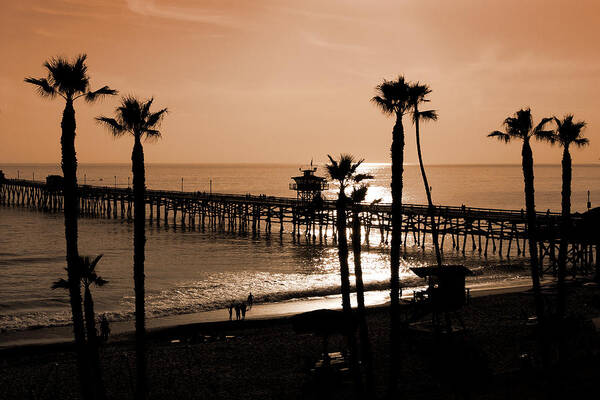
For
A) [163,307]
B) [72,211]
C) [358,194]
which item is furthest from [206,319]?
[72,211]

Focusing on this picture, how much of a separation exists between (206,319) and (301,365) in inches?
373

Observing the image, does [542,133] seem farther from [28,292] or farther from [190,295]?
[28,292]

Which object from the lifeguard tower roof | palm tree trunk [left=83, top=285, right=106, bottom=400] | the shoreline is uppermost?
the lifeguard tower roof

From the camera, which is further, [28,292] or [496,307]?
[28,292]

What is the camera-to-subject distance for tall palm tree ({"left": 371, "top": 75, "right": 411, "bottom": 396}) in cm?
1403

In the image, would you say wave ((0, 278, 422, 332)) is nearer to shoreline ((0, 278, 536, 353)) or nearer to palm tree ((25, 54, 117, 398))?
shoreline ((0, 278, 536, 353))

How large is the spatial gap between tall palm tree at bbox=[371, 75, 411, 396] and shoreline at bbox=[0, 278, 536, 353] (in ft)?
36.7

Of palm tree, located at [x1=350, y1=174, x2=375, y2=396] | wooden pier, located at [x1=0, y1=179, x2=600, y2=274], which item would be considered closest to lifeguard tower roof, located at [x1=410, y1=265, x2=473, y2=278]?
palm tree, located at [x1=350, y1=174, x2=375, y2=396]

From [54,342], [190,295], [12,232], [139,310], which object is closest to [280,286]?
[190,295]

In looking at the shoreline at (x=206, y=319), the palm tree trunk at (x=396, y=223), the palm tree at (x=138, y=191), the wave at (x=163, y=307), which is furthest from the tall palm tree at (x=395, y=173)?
the wave at (x=163, y=307)

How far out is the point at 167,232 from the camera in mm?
65062

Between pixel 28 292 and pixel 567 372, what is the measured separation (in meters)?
27.8

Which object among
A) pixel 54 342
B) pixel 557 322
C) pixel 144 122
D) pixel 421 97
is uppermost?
pixel 421 97

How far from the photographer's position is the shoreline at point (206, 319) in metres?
22.6
